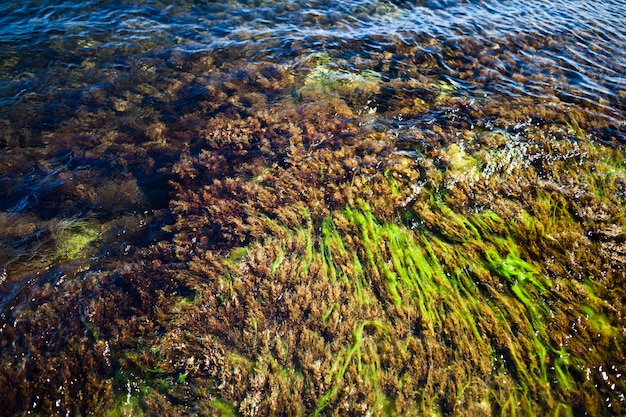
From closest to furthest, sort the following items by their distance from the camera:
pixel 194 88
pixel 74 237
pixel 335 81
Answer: pixel 74 237 < pixel 194 88 < pixel 335 81

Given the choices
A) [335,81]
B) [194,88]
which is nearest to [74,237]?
[194,88]

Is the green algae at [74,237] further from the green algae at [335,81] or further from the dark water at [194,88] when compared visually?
the green algae at [335,81]

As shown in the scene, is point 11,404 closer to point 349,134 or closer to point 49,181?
point 49,181

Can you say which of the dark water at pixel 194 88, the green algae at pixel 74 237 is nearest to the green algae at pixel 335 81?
the dark water at pixel 194 88

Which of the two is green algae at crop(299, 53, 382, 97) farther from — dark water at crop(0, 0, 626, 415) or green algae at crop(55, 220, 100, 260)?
green algae at crop(55, 220, 100, 260)

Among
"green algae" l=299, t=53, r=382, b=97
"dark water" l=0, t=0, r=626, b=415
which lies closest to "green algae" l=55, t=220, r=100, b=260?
"dark water" l=0, t=0, r=626, b=415

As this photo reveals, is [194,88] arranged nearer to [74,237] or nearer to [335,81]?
[335,81]

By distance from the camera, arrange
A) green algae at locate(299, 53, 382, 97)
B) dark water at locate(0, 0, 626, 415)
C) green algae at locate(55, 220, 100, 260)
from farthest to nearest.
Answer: green algae at locate(299, 53, 382, 97)
dark water at locate(0, 0, 626, 415)
green algae at locate(55, 220, 100, 260)

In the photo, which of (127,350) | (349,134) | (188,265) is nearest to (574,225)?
(349,134)
